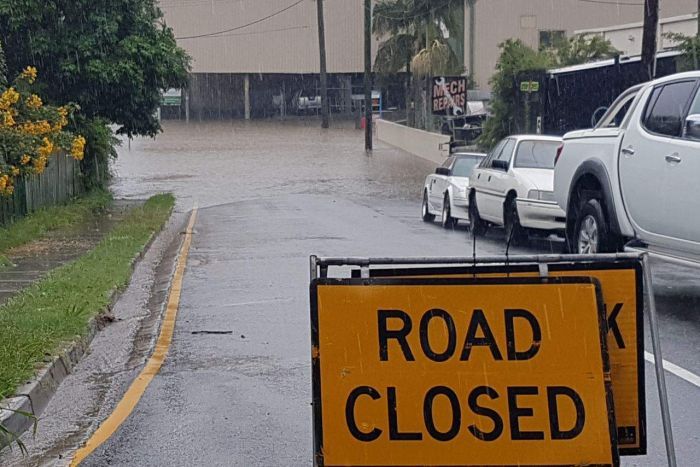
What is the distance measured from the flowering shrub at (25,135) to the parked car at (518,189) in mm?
6773

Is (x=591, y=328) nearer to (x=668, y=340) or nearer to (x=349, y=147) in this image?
(x=668, y=340)

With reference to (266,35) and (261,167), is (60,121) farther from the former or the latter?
(266,35)

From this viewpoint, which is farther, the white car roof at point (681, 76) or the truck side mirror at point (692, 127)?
the white car roof at point (681, 76)

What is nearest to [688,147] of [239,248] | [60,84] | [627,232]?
[627,232]

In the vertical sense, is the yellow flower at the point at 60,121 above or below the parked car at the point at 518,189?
above

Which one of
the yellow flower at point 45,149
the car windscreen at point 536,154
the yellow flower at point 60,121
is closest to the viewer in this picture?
the yellow flower at point 45,149

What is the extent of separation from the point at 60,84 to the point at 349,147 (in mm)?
28266

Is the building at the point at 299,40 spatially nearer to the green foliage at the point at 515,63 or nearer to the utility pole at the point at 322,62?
the utility pole at the point at 322,62

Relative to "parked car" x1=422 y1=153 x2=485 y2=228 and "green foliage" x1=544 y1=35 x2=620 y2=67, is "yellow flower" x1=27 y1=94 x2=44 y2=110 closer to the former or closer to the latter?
"parked car" x1=422 y1=153 x2=485 y2=228

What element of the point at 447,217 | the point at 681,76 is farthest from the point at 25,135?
the point at 681,76

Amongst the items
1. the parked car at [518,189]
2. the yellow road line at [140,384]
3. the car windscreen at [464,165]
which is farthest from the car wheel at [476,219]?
the yellow road line at [140,384]

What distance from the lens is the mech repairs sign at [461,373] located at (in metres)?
4.80

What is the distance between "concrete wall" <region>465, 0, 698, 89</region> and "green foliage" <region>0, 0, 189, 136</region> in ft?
127

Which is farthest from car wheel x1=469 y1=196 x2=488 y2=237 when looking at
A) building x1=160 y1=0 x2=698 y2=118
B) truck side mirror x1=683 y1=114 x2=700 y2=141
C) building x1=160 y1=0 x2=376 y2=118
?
building x1=160 y1=0 x2=376 y2=118
